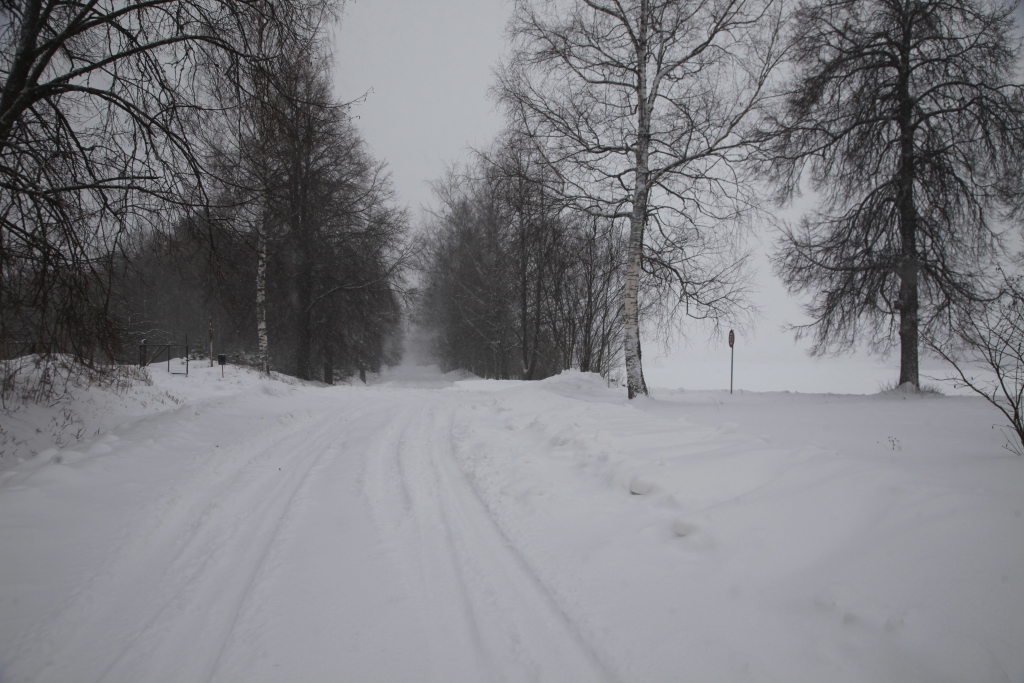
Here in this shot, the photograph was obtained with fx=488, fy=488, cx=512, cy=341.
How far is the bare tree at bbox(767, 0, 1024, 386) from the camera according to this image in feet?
36.2

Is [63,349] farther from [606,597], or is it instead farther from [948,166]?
[948,166]

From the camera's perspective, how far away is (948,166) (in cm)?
1147

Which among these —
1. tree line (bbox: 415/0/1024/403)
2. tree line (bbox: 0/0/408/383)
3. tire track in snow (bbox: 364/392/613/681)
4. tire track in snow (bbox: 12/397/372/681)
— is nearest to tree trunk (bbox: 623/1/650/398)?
tree line (bbox: 415/0/1024/403)

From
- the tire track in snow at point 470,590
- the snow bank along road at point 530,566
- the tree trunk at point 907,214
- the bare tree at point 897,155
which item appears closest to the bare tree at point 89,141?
the snow bank along road at point 530,566

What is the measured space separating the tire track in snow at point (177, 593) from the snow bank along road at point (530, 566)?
0.6 inches

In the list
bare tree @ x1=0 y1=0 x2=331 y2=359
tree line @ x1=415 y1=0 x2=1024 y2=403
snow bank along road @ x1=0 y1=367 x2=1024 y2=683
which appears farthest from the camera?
tree line @ x1=415 y1=0 x2=1024 y2=403

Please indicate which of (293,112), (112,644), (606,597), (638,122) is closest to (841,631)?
(606,597)

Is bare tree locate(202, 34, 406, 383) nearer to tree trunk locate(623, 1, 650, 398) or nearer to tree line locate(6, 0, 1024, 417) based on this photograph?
tree line locate(6, 0, 1024, 417)

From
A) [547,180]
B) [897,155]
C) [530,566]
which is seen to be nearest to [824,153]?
[897,155]

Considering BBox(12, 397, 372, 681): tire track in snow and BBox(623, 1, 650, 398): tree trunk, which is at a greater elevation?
BBox(623, 1, 650, 398): tree trunk

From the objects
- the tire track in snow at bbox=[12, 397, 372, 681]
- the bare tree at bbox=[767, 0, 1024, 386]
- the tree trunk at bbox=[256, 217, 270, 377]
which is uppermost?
the bare tree at bbox=[767, 0, 1024, 386]

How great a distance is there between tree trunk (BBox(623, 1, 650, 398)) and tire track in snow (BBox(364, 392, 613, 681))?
21.8ft

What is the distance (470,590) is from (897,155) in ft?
48.9

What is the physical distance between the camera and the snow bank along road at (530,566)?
Answer: 2.28 m
